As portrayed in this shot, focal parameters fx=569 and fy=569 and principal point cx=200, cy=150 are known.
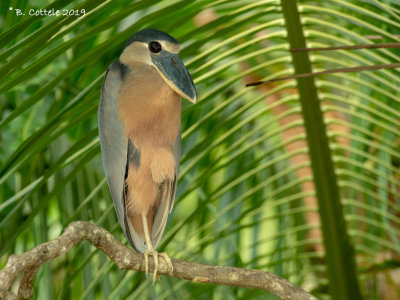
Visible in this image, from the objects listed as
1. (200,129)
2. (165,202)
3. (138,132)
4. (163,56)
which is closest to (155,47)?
(163,56)

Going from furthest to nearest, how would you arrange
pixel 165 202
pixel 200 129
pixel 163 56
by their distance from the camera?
pixel 200 129 → pixel 165 202 → pixel 163 56

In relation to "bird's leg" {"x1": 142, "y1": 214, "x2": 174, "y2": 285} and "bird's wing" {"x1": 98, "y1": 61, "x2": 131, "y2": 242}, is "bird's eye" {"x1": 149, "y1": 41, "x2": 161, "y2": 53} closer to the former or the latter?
"bird's wing" {"x1": 98, "y1": 61, "x2": 131, "y2": 242}

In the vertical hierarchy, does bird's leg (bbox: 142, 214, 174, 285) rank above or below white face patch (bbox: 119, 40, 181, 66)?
below

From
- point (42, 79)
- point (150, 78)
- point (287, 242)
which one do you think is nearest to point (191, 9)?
point (150, 78)

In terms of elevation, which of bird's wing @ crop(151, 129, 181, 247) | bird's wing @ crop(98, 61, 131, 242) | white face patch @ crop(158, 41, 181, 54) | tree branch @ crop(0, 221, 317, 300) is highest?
white face patch @ crop(158, 41, 181, 54)

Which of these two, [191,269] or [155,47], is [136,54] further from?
[191,269]

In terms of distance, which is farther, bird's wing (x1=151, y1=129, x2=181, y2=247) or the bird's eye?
bird's wing (x1=151, y1=129, x2=181, y2=247)

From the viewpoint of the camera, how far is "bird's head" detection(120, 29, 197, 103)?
1.97ft

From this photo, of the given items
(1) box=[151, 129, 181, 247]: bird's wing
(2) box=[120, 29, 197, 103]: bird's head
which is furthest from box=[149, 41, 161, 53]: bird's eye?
(1) box=[151, 129, 181, 247]: bird's wing

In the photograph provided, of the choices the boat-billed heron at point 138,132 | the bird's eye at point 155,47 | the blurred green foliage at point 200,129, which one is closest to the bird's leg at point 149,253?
the boat-billed heron at point 138,132

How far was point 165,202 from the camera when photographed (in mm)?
776

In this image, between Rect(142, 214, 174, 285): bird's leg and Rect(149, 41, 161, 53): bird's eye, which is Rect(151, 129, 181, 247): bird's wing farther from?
Rect(149, 41, 161, 53): bird's eye

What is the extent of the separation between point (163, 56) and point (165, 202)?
0.75 ft

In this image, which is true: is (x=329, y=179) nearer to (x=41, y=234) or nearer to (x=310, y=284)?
(x=41, y=234)
